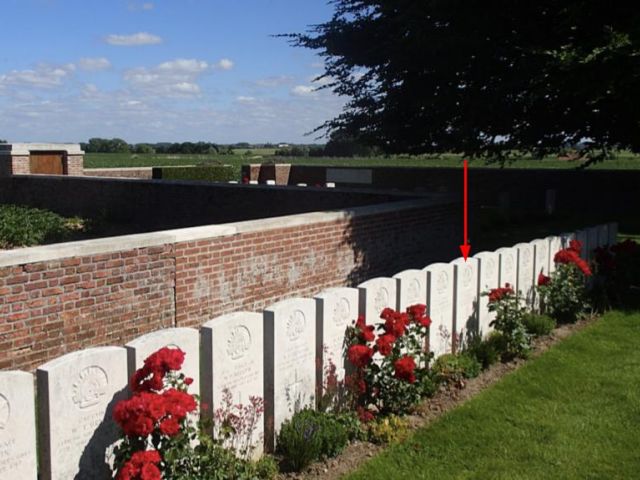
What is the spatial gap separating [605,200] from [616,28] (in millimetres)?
11555

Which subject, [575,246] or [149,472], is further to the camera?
[575,246]

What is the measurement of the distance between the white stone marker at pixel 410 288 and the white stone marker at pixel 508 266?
153 centimetres

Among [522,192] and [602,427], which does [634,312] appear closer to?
[602,427]

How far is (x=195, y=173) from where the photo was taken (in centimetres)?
3025

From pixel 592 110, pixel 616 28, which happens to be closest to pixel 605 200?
pixel 592 110

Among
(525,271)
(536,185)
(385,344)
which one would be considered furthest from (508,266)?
(536,185)

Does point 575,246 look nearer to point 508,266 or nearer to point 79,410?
point 508,266

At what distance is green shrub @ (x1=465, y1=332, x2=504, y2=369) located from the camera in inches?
253

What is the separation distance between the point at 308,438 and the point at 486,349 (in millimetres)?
2605

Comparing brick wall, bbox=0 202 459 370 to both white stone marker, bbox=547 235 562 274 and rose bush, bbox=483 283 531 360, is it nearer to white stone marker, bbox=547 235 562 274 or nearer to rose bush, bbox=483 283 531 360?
white stone marker, bbox=547 235 562 274

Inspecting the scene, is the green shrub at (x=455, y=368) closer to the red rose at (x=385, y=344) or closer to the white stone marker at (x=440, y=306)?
the white stone marker at (x=440, y=306)

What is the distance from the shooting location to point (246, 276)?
8477mm

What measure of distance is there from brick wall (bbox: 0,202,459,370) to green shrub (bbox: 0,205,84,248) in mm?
7110

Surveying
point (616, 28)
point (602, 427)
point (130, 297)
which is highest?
point (616, 28)
